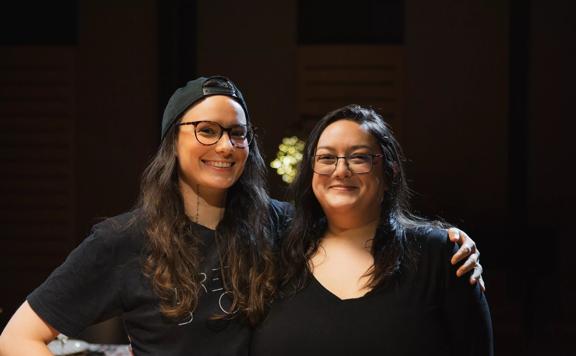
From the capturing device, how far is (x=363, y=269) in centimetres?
199

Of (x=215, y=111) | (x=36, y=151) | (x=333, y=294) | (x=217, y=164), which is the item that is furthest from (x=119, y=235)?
(x=36, y=151)

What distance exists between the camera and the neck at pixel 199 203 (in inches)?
81.0

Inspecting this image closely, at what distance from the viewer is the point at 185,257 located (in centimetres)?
194

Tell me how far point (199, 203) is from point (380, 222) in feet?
1.76

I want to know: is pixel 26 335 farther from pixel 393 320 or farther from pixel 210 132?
pixel 393 320

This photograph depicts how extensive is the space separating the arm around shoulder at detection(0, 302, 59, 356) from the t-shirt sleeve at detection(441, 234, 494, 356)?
3.57 ft

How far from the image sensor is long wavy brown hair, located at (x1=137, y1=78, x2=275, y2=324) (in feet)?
6.26

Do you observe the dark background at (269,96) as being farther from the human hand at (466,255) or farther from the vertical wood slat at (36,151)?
the human hand at (466,255)

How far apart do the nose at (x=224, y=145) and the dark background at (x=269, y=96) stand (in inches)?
165

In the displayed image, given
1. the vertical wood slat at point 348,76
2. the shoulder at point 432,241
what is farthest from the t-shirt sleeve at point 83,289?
the vertical wood slat at point 348,76

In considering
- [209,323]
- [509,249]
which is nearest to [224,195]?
[209,323]

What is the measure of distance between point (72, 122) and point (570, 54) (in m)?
4.56

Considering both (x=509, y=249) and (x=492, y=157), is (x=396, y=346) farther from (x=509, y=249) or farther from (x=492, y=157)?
(x=492, y=157)

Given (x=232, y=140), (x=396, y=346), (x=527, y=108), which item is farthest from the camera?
(x=527, y=108)
